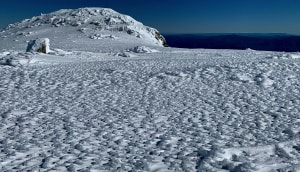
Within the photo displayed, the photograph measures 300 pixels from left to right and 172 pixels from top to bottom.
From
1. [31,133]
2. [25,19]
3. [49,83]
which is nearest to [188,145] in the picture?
[31,133]

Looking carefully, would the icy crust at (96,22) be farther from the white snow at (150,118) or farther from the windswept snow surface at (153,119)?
the windswept snow surface at (153,119)

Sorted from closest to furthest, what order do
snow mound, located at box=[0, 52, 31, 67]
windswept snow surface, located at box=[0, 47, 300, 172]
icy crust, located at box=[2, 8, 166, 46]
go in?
1. windswept snow surface, located at box=[0, 47, 300, 172]
2. snow mound, located at box=[0, 52, 31, 67]
3. icy crust, located at box=[2, 8, 166, 46]

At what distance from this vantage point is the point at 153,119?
37.5ft

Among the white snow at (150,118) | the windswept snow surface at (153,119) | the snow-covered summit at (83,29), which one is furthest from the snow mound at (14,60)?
the snow-covered summit at (83,29)

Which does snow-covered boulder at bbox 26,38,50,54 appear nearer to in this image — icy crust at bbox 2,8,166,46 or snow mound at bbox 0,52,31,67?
snow mound at bbox 0,52,31,67

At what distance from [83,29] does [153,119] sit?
52.0 m

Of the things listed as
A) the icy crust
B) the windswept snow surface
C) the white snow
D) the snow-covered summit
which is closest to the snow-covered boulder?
the white snow

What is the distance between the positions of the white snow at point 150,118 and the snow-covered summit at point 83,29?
32553 mm

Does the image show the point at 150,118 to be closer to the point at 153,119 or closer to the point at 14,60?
the point at 153,119

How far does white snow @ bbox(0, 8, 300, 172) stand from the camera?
8.00 meters

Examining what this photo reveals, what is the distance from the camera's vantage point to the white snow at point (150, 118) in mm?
8000

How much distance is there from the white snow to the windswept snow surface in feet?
0.09

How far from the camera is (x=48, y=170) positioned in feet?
24.3

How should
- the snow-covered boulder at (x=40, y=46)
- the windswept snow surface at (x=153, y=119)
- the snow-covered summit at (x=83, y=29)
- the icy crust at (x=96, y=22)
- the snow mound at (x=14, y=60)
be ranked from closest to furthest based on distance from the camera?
1. the windswept snow surface at (x=153, y=119)
2. the snow mound at (x=14, y=60)
3. the snow-covered boulder at (x=40, y=46)
4. the snow-covered summit at (x=83, y=29)
5. the icy crust at (x=96, y=22)
